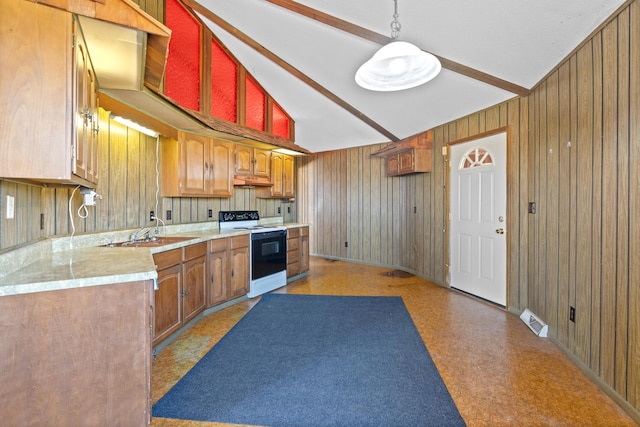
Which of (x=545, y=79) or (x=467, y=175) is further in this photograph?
(x=467, y=175)

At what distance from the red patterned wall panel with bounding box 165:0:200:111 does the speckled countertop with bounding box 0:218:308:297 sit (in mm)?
1783

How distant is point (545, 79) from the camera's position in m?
2.88

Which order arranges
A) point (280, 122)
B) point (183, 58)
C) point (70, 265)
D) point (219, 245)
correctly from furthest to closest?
point (280, 122)
point (183, 58)
point (219, 245)
point (70, 265)

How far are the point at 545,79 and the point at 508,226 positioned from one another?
1.49 meters

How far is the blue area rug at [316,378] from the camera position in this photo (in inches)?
68.9

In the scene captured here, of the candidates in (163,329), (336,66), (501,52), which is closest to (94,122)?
(163,329)

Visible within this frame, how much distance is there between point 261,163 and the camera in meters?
4.50

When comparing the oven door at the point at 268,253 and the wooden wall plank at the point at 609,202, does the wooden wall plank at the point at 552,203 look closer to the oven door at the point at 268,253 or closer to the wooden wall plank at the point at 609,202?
the wooden wall plank at the point at 609,202

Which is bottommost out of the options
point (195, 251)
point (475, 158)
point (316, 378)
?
point (316, 378)

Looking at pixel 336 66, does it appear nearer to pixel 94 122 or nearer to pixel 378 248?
pixel 94 122

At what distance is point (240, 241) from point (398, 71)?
2.50 meters

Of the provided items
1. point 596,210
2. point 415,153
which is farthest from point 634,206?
point 415,153

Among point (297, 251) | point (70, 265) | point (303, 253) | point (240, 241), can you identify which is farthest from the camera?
point (303, 253)

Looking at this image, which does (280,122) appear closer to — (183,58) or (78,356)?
(183,58)
